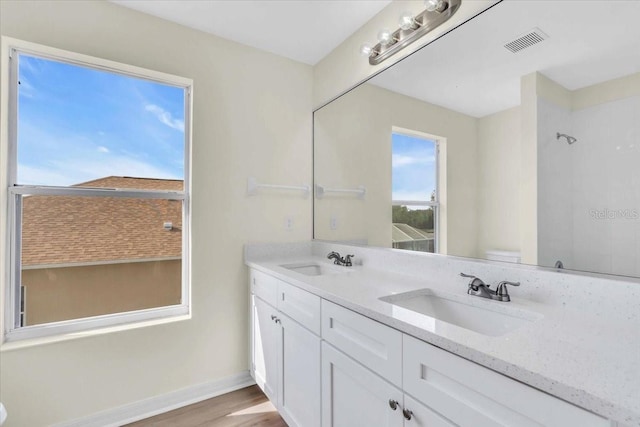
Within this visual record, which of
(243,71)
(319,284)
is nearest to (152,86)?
(243,71)

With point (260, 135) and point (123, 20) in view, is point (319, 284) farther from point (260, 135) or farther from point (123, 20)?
point (123, 20)

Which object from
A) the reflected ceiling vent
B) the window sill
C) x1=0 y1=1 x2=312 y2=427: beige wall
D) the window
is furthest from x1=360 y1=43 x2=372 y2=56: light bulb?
the window sill

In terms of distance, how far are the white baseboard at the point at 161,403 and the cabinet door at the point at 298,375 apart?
0.58 metres

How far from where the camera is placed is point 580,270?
41.4 inches

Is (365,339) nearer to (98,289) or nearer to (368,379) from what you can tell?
(368,379)

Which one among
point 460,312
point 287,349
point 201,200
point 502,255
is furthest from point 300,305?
point 201,200

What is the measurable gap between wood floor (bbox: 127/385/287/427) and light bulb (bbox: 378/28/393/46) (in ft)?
7.69

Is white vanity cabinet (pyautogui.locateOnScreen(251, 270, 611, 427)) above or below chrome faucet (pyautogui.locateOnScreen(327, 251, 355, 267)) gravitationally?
below

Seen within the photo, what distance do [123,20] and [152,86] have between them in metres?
0.38

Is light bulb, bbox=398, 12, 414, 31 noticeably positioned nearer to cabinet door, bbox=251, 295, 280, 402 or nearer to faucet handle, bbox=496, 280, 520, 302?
faucet handle, bbox=496, 280, 520, 302

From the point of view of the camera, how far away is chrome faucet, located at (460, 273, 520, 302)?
1104mm

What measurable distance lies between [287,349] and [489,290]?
1.05m

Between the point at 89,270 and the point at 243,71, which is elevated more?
the point at 243,71

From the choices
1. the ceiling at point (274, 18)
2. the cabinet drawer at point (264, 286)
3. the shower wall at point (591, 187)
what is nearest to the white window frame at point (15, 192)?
the ceiling at point (274, 18)
